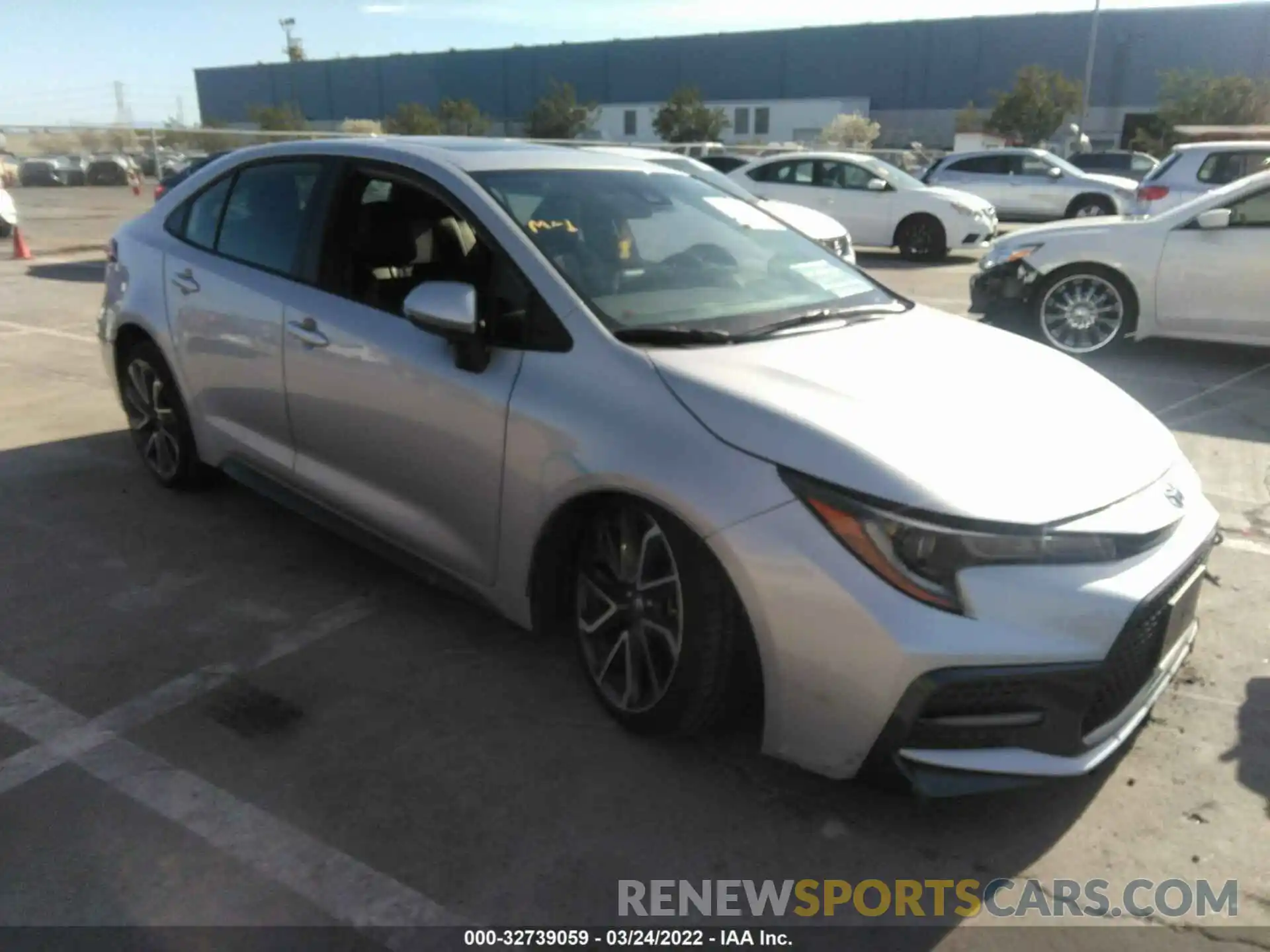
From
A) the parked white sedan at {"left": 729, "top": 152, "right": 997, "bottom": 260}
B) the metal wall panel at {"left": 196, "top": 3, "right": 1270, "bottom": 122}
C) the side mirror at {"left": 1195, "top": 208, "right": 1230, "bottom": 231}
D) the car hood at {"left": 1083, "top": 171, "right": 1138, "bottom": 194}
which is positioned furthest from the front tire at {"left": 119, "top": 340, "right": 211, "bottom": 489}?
the metal wall panel at {"left": 196, "top": 3, "right": 1270, "bottom": 122}

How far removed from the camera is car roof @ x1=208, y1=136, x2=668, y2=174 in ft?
12.0

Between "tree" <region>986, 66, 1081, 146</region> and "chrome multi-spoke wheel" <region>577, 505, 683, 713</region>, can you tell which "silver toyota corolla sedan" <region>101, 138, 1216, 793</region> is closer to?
"chrome multi-spoke wheel" <region>577, 505, 683, 713</region>

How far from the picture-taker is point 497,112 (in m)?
80.4

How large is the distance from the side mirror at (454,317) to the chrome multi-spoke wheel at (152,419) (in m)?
2.20

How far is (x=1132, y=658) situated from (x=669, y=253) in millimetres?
1948

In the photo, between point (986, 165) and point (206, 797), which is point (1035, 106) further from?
point (206, 797)

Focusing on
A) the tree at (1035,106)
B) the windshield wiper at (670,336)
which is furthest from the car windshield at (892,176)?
the tree at (1035,106)

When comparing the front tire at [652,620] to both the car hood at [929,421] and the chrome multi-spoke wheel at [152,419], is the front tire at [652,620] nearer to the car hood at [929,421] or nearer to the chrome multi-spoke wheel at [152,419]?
the car hood at [929,421]

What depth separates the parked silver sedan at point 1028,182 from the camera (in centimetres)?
1945

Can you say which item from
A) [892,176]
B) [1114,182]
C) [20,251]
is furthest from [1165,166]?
[20,251]

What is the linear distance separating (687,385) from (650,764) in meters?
1.08

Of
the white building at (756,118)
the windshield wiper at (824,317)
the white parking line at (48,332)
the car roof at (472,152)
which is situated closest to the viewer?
the windshield wiper at (824,317)

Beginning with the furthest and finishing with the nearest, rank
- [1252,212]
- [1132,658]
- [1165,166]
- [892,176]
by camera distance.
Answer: [892,176]
[1165,166]
[1252,212]
[1132,658]

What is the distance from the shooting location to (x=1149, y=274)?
7738 millimetres
